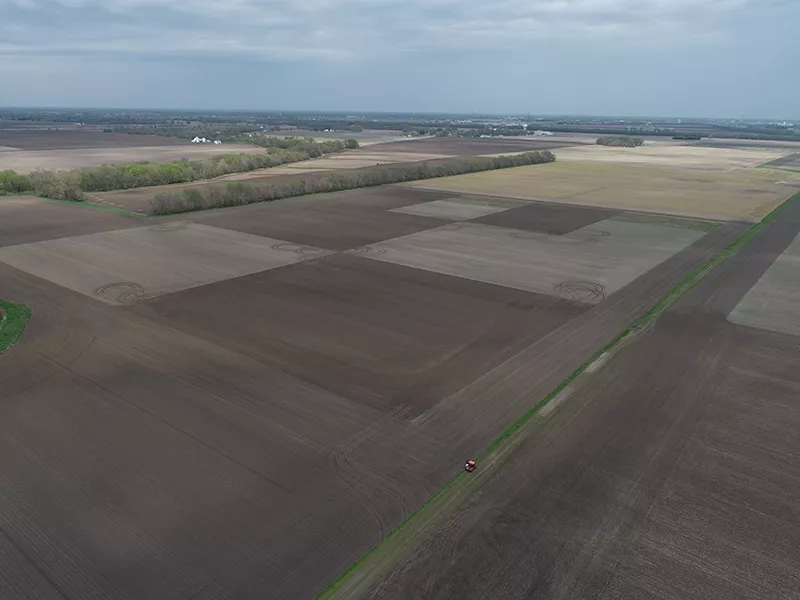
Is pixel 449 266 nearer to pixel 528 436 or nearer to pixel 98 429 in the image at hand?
pixel 528 436

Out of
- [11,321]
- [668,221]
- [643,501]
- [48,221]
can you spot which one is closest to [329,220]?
[48,221]

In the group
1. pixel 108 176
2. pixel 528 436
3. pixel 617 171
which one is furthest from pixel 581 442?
pixel 617 171

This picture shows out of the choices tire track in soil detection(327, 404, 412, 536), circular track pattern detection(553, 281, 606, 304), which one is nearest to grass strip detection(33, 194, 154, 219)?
circular track pattern detection(553, 281, 606, 304)

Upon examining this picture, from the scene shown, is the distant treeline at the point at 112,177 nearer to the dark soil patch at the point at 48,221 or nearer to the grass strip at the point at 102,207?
the grass strip at the point at 102,207

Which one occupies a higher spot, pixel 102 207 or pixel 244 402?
pixel 102 207

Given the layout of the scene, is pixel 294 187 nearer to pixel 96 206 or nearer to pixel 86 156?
pixel 96 206

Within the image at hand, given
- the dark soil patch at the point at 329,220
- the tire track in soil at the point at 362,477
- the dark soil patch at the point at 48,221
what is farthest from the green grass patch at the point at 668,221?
the dark soil patch at the point at 48,221

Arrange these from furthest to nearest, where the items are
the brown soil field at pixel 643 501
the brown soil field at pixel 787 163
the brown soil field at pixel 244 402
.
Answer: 1. the brown soil field at pixel 787 163
2. the brown soil field at pixel 244 402
3. the brown soil field at pixel 643 501
